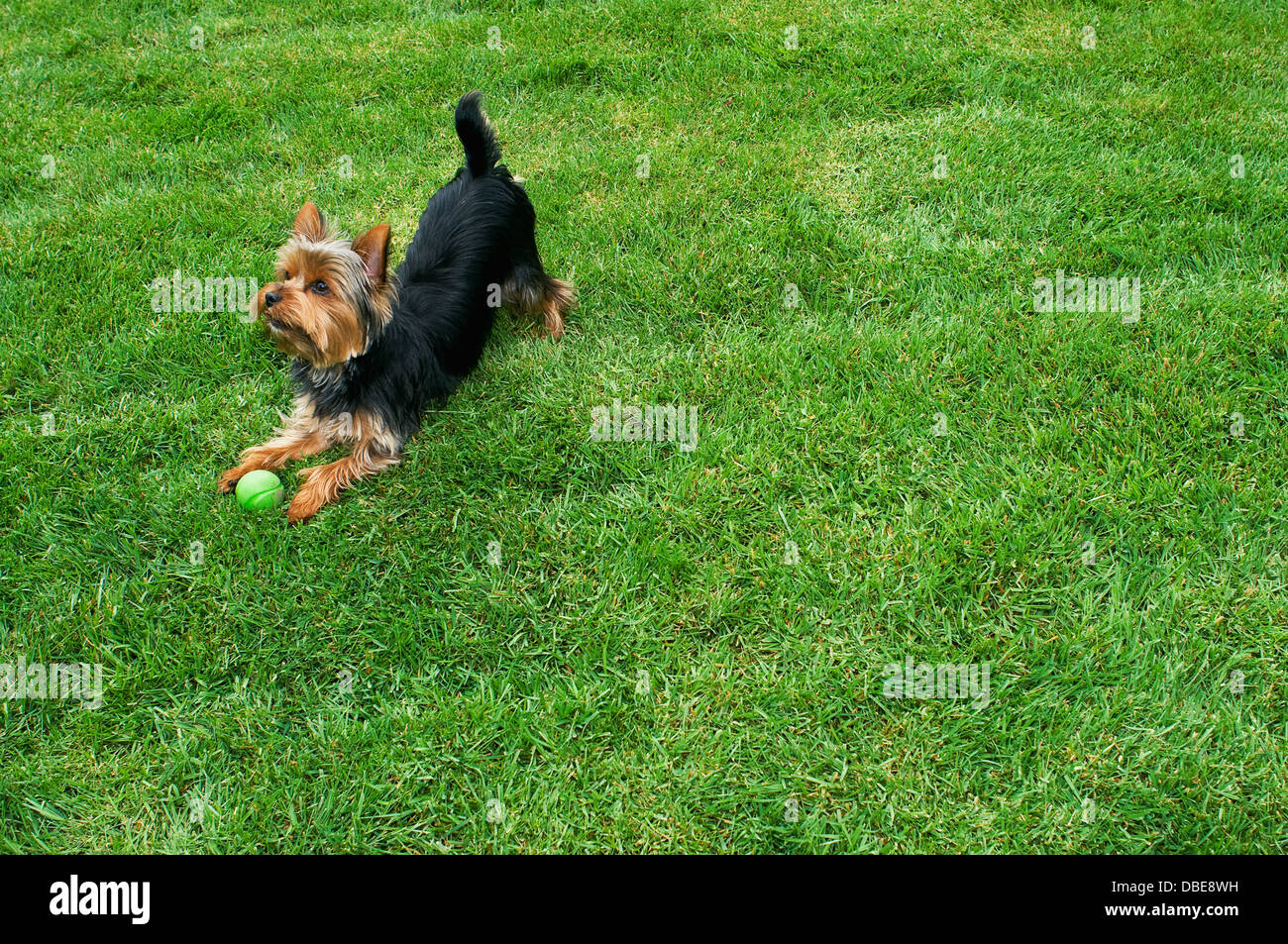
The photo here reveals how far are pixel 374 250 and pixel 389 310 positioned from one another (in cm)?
31

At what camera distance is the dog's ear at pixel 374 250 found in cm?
339

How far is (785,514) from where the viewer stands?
365cm

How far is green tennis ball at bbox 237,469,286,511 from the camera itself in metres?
3.69

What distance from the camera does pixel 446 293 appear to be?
162 inches

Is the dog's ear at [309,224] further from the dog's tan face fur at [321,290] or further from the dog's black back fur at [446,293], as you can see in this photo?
the dog's black back fur at [446,293]

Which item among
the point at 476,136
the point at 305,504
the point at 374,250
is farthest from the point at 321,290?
the point at 476,136

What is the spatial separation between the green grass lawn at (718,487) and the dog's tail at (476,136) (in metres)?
0.82

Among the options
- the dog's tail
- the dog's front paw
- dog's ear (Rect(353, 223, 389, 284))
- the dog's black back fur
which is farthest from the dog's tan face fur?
the dog's tail

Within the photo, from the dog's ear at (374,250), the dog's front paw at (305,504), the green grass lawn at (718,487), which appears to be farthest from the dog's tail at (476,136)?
the dog's front paw at (305,504)

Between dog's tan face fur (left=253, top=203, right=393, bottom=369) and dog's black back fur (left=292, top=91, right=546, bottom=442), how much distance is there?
20 centimetres

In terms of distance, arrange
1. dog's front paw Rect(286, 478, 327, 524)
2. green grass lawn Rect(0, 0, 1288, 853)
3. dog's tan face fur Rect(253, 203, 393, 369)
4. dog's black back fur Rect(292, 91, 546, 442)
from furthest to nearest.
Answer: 1. dog's black back fur Rect(292, 91, 546, 442)
2. dog's front paw Rect(286, 478, 327, 524)
3. dog's tan face fur Rect(253, 203, 393, 369)
4. green grass lawn Rect(0, 0, 1288, 853)

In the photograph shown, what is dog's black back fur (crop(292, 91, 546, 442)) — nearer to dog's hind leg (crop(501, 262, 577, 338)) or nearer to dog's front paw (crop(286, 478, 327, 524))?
dog's hind leg (crop(501, 262, 577, 338))

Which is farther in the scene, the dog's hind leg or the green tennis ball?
the dog's hind leg

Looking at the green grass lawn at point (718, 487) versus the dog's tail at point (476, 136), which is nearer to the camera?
the green grass lawn at point (718, 487)
